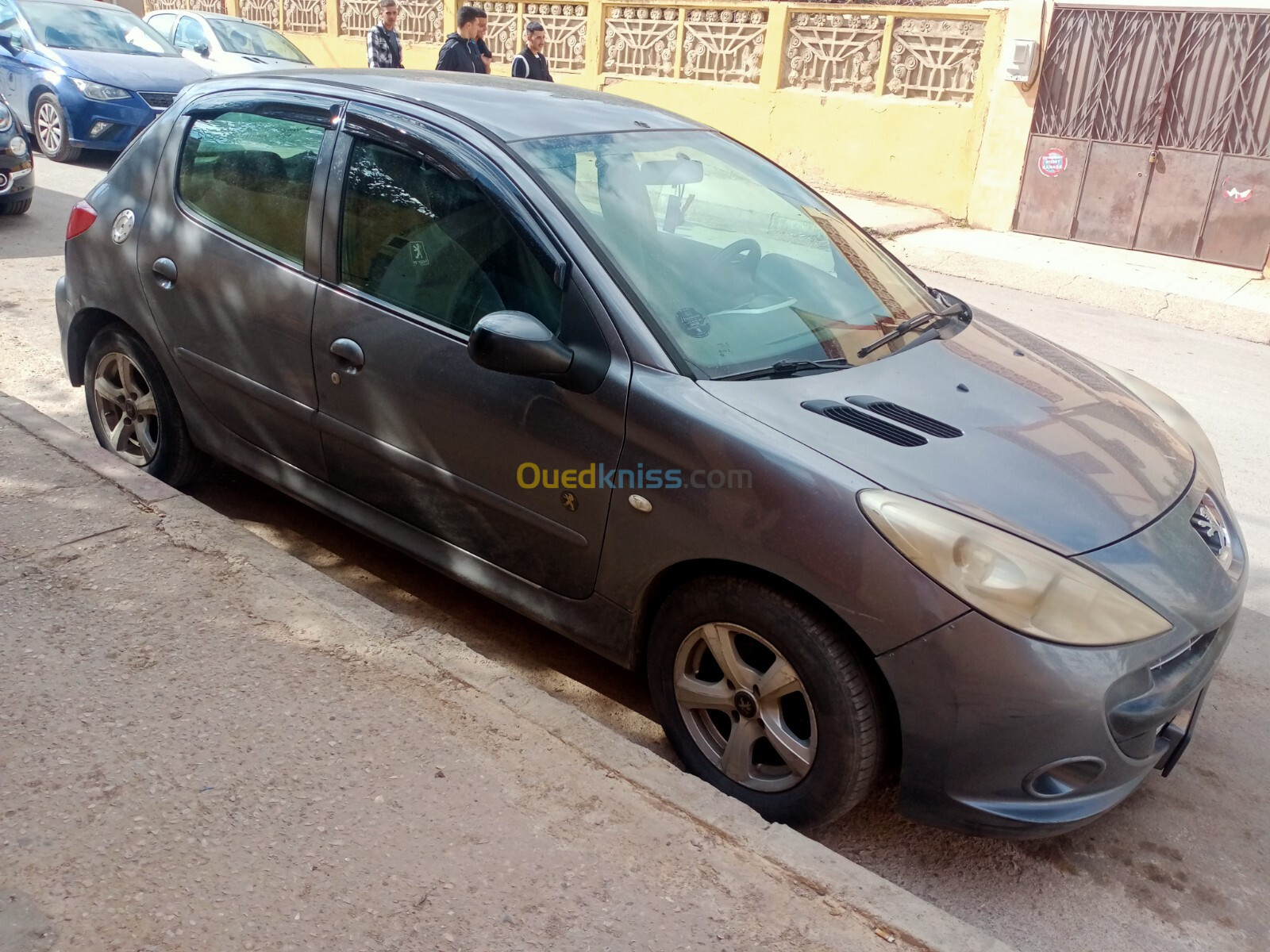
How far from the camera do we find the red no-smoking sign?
11.4 metres

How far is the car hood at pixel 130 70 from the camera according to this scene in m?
11.6

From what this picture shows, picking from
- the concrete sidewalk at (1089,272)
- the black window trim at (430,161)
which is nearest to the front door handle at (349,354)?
the black window trim at (430,161)

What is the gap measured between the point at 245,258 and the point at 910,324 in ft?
7.33

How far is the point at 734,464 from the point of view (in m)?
2.75

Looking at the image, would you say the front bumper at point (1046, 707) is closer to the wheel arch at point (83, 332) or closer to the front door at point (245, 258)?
the front door at point (245, 258)

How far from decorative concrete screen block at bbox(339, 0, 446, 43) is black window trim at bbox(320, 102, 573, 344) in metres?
14.7

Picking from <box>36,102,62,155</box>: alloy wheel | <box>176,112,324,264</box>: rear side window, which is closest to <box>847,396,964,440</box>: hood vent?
<box>176,112,324,264</box>: rear side window

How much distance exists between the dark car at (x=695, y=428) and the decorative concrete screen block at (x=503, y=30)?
40.9 feet

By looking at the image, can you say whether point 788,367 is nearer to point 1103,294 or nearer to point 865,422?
point 865,422

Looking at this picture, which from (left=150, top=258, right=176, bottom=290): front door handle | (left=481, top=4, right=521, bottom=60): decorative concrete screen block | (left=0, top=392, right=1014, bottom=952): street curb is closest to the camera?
(left=0, top=392, right=1014, bottom=952): street curb

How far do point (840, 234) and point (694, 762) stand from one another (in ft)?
6.45

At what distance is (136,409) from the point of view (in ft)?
14.5

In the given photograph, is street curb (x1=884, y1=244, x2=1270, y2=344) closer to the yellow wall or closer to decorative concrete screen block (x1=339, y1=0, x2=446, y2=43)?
the yellow wall

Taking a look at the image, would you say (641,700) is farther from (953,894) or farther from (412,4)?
(412,4)
